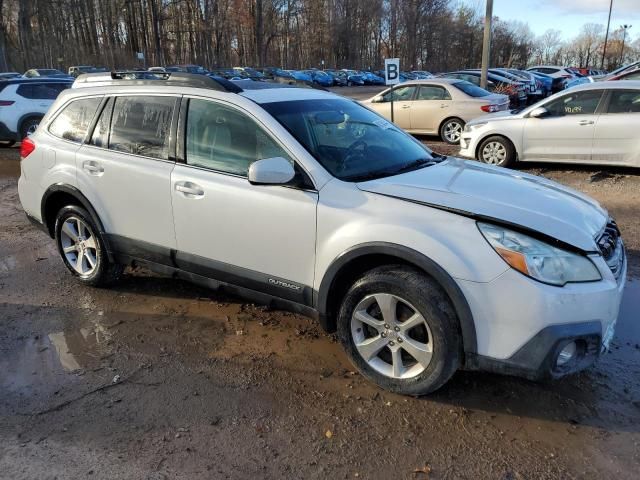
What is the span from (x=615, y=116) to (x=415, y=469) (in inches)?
313

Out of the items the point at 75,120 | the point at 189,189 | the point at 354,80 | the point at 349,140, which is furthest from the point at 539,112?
the point at 354,80

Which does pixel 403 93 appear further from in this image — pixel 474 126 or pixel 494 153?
pixel 494 153

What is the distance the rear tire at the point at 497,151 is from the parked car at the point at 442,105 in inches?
107

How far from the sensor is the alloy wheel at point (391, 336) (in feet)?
9.77

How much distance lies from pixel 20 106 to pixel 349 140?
1217cm

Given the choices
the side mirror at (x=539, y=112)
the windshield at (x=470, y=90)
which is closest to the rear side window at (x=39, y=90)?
the windshield at (x=470, y=90)

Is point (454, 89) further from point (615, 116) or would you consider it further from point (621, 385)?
point (621, 385)

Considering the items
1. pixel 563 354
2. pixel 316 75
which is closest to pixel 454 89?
pixel 563 354

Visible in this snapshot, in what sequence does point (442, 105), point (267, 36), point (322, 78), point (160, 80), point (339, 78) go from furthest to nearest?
1. point (267, 36)
2. point (339, 78)
3. point (322, 78)
4. point (442, 105)
5. point (160, 80)

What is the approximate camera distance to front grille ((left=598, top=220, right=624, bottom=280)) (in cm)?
299

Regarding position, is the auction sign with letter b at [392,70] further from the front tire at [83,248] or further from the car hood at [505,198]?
the front tire at [83,248]

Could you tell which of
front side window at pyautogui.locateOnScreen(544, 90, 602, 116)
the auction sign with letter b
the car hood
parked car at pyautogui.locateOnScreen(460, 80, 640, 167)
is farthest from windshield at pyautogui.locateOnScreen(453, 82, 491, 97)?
the car hood

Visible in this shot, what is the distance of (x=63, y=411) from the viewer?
3076 millimetres

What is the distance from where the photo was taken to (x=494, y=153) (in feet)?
31.8
